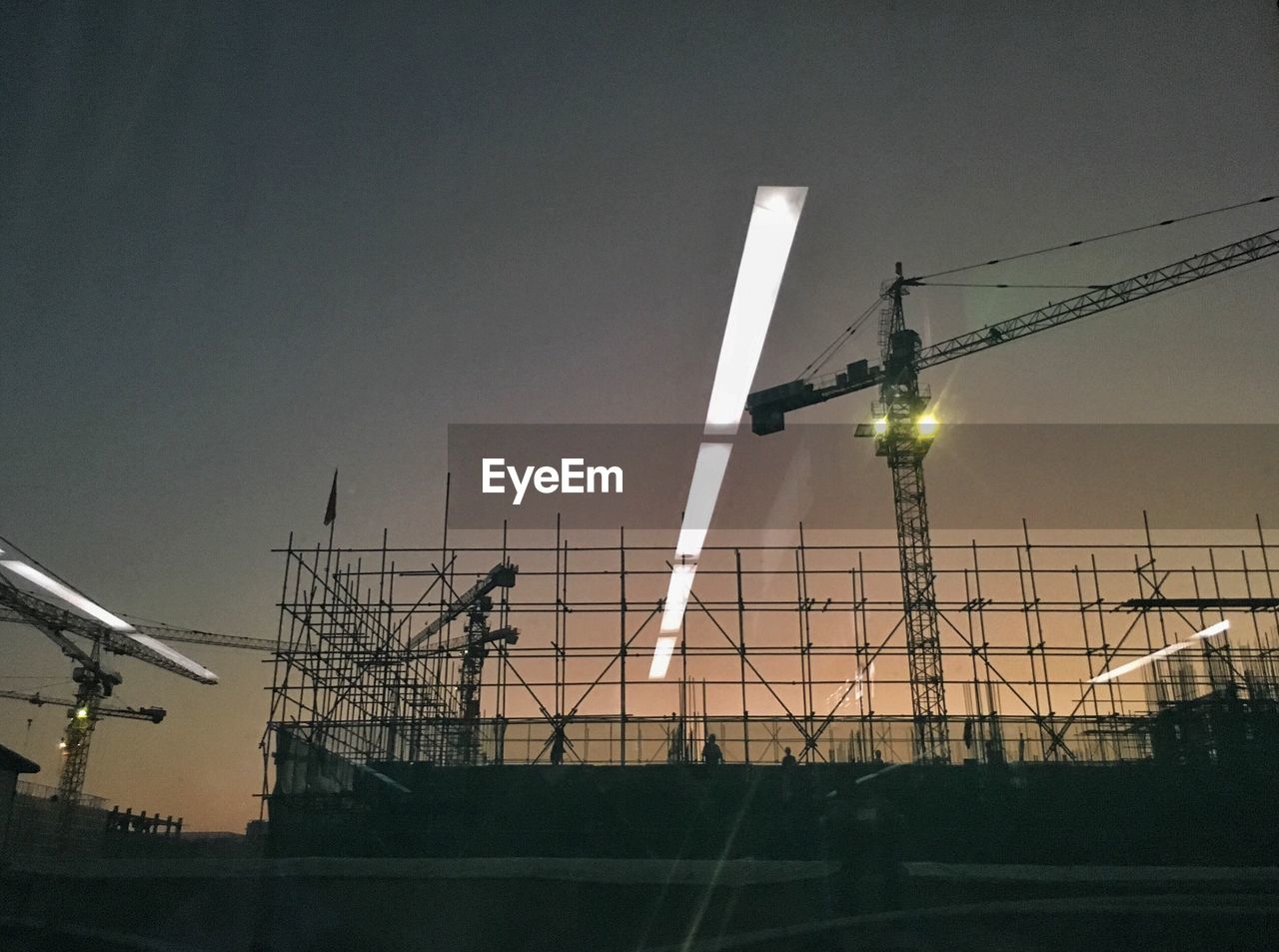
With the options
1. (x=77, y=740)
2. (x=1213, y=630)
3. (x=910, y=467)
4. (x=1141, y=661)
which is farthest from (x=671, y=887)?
(x=77, y=740)

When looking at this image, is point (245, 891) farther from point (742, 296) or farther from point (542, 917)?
point (742, 296)

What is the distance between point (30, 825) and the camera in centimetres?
1573

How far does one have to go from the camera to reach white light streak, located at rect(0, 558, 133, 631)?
8266 millimetres

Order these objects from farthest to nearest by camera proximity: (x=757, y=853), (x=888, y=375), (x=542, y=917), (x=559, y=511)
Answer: (x=888, y=375) → (x=559, y=511) → (x=757, y=853) → (x=542, y=917)

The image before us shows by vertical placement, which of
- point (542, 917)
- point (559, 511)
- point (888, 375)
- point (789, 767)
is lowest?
point (542, 917)

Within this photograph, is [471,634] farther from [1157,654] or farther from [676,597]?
[1157,654]

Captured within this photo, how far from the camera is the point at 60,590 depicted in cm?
953

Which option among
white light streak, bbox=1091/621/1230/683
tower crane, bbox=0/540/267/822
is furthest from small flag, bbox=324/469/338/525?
white light streak, bbox=1091/621/1230/683

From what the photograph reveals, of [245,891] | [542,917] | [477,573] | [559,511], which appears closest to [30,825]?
[477,573]

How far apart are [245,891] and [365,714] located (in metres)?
12.3

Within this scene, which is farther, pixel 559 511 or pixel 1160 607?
pixel 1160 607

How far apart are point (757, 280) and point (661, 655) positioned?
35.6ft

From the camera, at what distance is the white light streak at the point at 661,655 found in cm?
1888

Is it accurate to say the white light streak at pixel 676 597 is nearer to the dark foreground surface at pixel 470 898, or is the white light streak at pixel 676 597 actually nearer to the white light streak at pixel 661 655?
the white light streak at pixel 661 655
